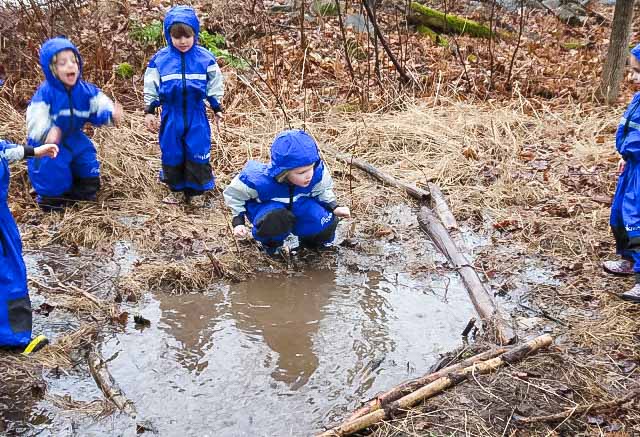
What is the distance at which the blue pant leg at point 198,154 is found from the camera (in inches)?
255

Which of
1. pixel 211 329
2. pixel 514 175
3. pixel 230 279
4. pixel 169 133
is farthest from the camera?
pixel 514 175

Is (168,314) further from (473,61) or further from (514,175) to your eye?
(473,61)

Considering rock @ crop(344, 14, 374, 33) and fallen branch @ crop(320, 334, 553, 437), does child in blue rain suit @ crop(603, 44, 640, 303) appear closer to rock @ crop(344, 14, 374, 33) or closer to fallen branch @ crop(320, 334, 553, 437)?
fallen branch @ crop(320, 334, 553, 437)

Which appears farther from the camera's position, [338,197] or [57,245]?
[338,197]

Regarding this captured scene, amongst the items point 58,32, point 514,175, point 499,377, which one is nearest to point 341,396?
point 499,377

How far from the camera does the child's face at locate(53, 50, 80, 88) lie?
5.77 m

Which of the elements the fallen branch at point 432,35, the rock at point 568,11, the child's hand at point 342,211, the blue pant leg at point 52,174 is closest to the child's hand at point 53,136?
the blue pant leg at point 52,174

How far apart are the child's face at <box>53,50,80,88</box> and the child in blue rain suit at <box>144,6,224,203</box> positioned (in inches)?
26.1

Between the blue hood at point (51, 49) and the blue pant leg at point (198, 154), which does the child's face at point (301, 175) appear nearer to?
the blue pant leg at point (198, 154)

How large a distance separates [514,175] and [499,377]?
3693 mm

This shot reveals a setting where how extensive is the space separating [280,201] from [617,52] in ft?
19.6

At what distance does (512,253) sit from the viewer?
18.7 ft

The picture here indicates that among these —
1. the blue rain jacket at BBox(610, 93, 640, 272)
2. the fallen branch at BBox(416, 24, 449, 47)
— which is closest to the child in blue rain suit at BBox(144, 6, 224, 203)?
the blue rain jacket at BBox(610, 93, 640, 272)

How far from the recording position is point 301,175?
200 inches
